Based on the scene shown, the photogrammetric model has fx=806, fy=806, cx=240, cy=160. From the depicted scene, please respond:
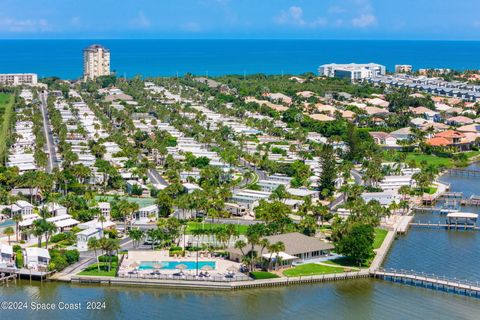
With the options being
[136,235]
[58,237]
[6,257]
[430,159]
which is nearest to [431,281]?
[136,235]

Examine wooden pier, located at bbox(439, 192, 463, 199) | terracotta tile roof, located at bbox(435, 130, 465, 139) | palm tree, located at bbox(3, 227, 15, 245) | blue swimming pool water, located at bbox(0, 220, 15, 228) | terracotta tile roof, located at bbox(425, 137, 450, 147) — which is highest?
terracotta tile roof, located at bbox(435, 130, 465, 139)

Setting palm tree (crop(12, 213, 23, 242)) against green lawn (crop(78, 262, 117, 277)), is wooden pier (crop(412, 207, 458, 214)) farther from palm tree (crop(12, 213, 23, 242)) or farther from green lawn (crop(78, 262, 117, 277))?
palm tree (crop(12, 213, 23, 242))

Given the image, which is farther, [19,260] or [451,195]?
[451,195]

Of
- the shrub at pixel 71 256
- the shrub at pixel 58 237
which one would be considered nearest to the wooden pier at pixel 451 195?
the shrub at pixel 58 237

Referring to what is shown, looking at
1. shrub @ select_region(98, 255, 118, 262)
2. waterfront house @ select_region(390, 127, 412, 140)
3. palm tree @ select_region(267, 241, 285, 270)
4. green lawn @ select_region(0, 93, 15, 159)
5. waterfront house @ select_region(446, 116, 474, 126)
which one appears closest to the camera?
palm tree @ select_region(267, 241, 285, 270)

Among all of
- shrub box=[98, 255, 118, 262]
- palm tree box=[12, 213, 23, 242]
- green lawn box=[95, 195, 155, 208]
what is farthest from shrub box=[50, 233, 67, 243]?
green lawn box=[95, 195, 155, 208]

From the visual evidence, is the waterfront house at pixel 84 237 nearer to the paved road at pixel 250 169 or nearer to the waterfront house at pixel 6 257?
the waterfront house at pixel 6 257

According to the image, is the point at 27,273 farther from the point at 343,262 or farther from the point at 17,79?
the point at 17,79
